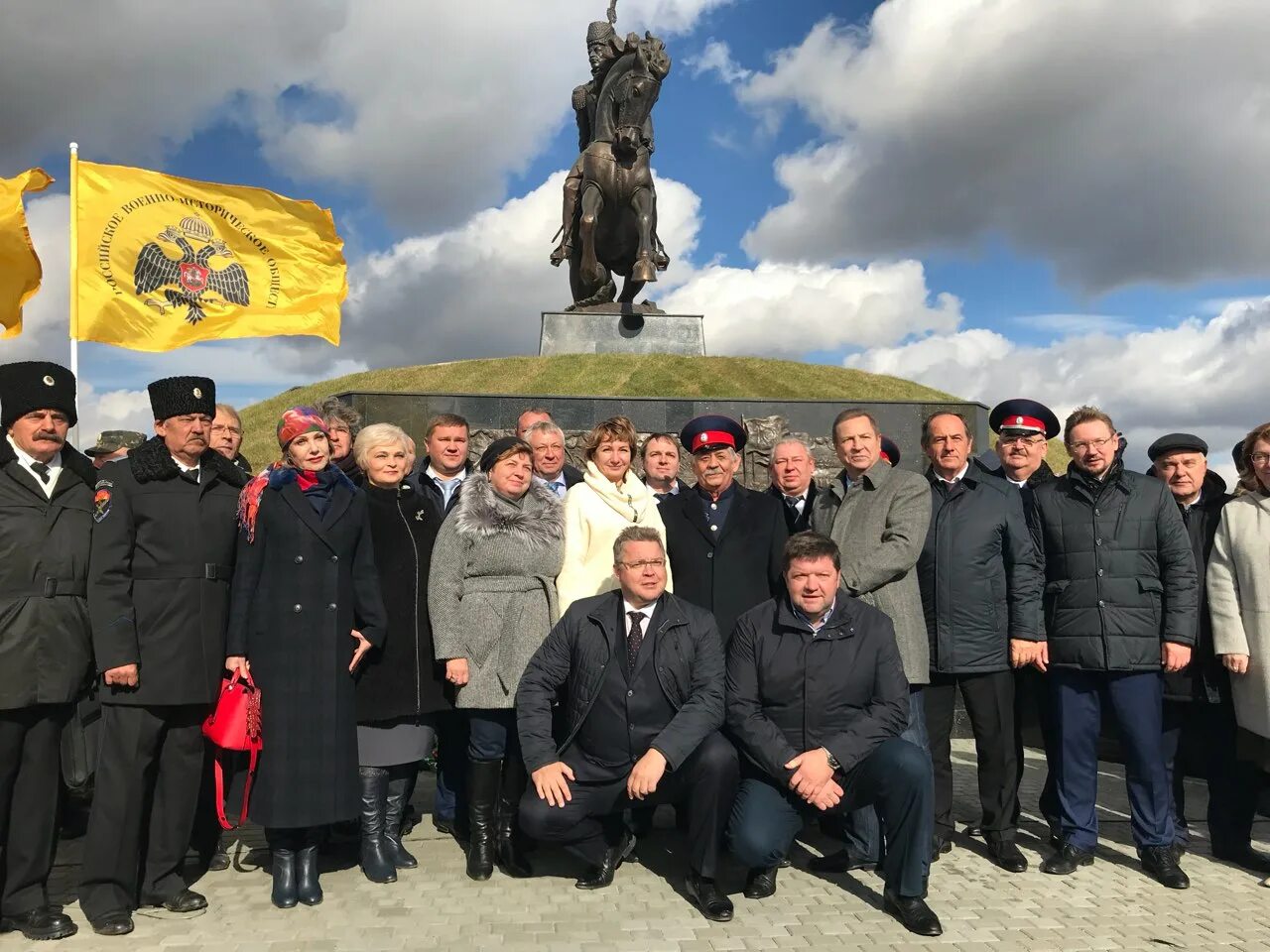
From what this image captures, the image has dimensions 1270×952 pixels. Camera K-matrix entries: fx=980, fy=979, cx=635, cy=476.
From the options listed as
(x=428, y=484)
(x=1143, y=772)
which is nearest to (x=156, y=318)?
(x=428, y=484)

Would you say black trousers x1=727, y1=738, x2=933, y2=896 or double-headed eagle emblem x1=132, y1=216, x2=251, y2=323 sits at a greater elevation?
double-headed eagle emblem x1=132, y1=216, x2=251, y2=323

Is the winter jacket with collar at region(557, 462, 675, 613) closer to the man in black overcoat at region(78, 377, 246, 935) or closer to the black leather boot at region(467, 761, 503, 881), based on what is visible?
the black leather boot at region(467, 761, 503, 881)

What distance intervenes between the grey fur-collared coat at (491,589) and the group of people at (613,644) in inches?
0.6

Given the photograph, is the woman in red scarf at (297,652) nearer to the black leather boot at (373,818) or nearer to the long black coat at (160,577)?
the long black coat at (160,577)

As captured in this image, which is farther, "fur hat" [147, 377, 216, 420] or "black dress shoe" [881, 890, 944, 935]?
"fur hat" [147, 377, 216, 420]

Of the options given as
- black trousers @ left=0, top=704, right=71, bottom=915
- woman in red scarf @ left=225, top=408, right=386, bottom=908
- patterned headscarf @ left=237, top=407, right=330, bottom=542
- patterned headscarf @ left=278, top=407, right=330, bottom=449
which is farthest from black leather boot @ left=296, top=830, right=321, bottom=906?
patterned headscarf @ left=278, top=407, right=330, bottom=449

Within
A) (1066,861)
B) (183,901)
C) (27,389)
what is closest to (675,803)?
(1066,861)

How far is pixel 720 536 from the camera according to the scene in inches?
195

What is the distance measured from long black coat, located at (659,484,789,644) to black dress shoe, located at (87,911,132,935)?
276cm

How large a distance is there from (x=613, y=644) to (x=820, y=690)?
3.05ft

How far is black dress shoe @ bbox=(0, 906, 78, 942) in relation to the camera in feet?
12.7

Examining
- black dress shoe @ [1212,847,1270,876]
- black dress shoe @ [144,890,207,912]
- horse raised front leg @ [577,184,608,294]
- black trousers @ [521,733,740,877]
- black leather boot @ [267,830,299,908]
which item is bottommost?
black dress shoe @ [1212,847,1270,876]

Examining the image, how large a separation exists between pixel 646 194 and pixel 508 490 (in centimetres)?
1419

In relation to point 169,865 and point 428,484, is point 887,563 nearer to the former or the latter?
point 428,484
